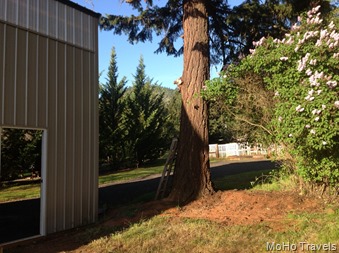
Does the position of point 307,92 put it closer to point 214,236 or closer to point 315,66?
point 315,66

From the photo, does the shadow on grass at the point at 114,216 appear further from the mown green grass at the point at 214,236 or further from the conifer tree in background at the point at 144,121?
the conifer tree in background at the point at 144,121

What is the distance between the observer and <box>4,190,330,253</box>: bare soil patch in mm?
6789

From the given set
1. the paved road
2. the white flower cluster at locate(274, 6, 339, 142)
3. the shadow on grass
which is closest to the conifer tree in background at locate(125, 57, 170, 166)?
the paved road

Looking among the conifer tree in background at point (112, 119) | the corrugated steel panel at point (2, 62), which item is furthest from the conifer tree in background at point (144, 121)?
the corrugated steel panel at point (2, 62)

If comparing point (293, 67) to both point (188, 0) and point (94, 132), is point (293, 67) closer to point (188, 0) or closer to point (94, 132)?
point (188, 0)

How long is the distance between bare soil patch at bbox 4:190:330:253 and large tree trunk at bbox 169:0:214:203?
0.44 meters

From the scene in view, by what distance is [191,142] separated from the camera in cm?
964

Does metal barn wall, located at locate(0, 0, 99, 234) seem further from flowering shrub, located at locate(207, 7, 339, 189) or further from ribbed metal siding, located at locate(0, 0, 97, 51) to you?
flowering shrub, located at locate(207, 7, 339, 189)

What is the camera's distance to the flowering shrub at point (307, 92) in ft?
23.5

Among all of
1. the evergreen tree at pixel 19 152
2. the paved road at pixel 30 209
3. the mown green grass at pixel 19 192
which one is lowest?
the paved road at pixel 30 209

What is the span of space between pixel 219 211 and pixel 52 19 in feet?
17.4

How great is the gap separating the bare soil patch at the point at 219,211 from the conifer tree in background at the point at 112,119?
12433 mm

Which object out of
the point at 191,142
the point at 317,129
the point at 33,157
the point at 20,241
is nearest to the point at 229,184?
the point at 191,142

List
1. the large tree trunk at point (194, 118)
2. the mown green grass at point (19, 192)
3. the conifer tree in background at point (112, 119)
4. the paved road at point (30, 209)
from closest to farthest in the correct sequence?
the paved road at point (30, 209) < the large tree trunk at point (194, 118) < the mown green grass at point (19, 192) < the conifer tree in background at point (112, 119)
